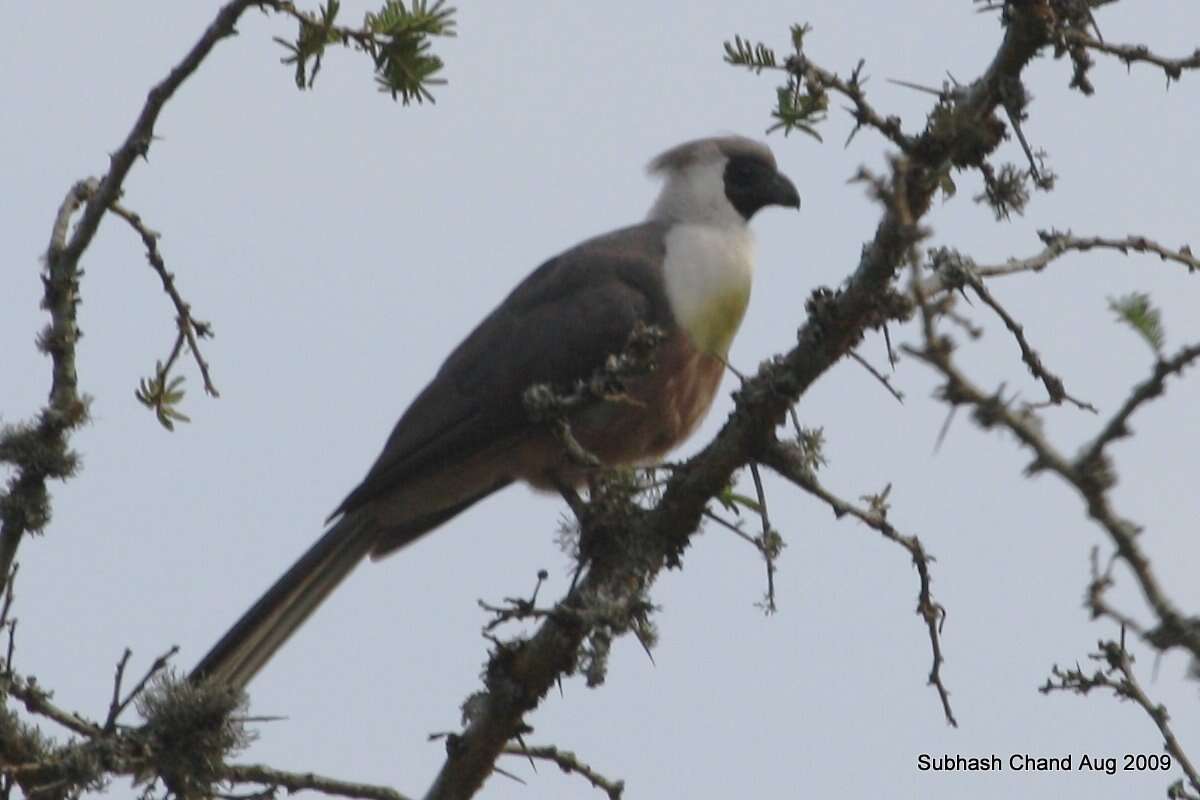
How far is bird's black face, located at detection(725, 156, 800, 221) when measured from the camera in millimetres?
6812

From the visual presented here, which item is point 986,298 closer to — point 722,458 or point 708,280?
point 722,458

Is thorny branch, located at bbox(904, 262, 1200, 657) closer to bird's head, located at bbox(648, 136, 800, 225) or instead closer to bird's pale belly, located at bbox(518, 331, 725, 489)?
bird's pale belly, located at bbox(518, 331, 725, 489)

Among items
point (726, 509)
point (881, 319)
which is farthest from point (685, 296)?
point (881, 319)

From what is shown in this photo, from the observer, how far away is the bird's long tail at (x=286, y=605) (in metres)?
5.21

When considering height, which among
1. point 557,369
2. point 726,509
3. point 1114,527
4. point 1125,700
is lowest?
point 1114,527

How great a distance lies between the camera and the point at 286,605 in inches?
214

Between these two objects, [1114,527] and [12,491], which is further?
[12,491]

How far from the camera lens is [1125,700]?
11.0ft

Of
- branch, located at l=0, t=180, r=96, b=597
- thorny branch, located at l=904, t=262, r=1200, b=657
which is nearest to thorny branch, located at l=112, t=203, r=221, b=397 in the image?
branch, located at l=0, t=180, r=96, b=597

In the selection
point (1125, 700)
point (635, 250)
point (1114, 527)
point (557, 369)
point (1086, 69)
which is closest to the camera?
point (1114, 527)

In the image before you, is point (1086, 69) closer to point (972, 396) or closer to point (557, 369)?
point (972, 396)

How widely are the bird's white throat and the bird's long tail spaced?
1256mm

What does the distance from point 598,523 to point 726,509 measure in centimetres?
41

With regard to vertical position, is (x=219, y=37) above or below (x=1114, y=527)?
above
